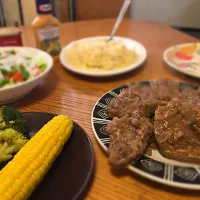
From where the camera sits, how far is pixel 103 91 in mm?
1574

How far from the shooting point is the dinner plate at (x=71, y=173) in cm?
84

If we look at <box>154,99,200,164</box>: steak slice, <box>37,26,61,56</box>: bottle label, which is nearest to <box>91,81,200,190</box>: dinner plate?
<box>154,99,200,164</box>: steak slice

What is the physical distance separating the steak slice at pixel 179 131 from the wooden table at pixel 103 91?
13 centimetres

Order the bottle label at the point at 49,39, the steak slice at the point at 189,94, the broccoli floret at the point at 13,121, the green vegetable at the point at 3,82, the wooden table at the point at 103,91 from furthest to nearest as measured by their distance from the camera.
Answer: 1. the bottle label at the point at 49,39
2. the green vegetable at the point at 3,82
3. the steak slice at the point at 189,94
4. the broccoli floret at the point at 13,121
5. the wooden table at the point at 103,91

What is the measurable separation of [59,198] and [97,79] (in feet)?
3.25

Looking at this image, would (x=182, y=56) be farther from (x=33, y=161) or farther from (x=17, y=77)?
(x=33, y=161)

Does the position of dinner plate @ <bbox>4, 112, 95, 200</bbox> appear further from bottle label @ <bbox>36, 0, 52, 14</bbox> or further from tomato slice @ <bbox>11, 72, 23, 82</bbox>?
bottle label @ <bbox>36, 0, 52, 14</bbox>

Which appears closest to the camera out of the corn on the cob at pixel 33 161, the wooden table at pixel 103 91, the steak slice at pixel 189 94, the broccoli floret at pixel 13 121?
the corn on the cob at pixel 33 161

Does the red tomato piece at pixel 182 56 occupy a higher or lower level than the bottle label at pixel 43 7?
lower

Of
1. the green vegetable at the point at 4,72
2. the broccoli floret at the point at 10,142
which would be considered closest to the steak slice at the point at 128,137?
the broccoli floret at the point at 10,142

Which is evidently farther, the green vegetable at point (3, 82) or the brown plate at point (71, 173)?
the green vegetable at point (3, 82)

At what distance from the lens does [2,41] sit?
1838mm

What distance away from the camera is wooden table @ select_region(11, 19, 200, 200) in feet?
3.00

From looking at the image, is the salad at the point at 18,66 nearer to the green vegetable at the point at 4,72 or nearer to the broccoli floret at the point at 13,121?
the green vegetable at the point at 4,72
